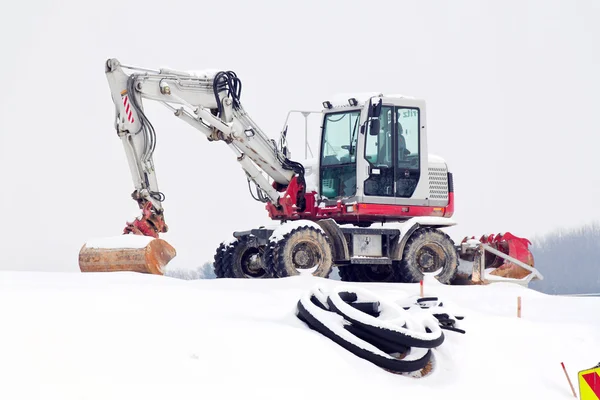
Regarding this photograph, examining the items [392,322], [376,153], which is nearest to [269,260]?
[376,153]

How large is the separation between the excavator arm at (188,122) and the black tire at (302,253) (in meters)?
2.05

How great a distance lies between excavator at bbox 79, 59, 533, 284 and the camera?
1471cm

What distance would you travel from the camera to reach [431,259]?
1627 centimetres

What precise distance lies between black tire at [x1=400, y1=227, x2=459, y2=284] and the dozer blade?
4758 millimetres

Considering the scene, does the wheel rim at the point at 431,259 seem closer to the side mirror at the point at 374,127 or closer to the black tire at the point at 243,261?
the side mirror at the point at 374,127

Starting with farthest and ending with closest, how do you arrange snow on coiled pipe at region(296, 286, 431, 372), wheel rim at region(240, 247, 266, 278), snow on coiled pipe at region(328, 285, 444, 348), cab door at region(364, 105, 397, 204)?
1. wheel rim at region(240, 247, 266, 278)
2. cab door at region(364, 105, 397, 204)
3. snow on coiled pipe at region(328, 285, 444, 348)
4. snow on coiled pipe at region(296, 286, 431, 372)

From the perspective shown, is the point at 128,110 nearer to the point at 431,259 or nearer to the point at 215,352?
the point at 431,259

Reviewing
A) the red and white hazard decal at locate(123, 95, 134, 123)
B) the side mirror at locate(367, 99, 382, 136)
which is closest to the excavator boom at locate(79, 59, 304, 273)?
the red and white hazard decal at locate(123, 95, 134, 123)

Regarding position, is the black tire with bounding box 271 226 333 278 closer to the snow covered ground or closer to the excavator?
the excavator

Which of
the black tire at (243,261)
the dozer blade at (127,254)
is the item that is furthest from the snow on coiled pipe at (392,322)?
the black tire at (243,261)

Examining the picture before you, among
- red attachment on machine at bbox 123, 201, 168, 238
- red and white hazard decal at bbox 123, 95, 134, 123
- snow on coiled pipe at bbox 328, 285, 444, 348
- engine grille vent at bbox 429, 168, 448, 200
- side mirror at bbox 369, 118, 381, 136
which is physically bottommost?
snow on coiled pipe at bbox 328, 285, 444, 348

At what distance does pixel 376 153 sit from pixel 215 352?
31.3 feet

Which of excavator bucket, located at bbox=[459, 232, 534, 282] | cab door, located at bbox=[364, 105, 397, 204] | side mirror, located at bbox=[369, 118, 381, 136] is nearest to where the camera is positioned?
side mirror, located at bbox=[369, 118, 381, 136]

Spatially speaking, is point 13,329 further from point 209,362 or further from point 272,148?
point 272,148
